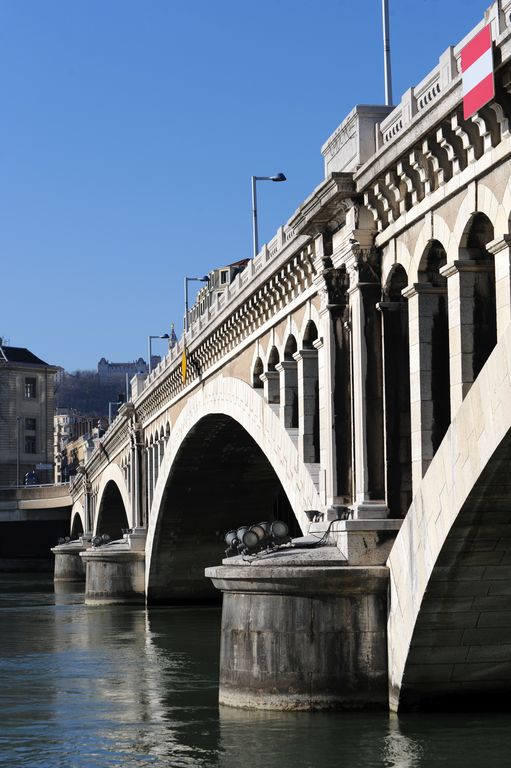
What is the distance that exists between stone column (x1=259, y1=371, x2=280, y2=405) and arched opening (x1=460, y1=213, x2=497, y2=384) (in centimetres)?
1545

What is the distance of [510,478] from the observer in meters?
19.0

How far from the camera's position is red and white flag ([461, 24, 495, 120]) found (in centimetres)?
1786

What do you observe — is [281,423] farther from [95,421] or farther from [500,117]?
[95,421]

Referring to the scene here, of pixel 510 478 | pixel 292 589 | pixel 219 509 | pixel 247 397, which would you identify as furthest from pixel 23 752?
pixel 219 509

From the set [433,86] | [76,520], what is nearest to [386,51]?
[433,86]

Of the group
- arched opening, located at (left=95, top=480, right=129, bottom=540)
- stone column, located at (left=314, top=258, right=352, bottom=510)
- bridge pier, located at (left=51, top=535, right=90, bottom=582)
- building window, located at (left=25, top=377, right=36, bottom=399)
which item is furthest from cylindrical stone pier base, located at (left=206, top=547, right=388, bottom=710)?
building window, located at (left=25, top=377, right=36, bottom=399)

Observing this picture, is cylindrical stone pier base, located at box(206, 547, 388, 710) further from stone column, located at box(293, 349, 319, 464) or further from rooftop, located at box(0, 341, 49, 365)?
rooftop, located at box(0, 341, 49, 365)

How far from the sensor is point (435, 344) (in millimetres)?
22109

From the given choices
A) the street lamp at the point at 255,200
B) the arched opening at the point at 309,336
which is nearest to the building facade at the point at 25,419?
the street lamp at the point at 255,200

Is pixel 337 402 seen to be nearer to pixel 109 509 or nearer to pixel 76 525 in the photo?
pixel 109 509

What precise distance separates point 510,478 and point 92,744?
7.75m

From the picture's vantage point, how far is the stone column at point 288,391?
1308 inches

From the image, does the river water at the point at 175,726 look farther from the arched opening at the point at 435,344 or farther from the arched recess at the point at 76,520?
the arched recess at the point at 76,520

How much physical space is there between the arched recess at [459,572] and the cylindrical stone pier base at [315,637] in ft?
1.17
